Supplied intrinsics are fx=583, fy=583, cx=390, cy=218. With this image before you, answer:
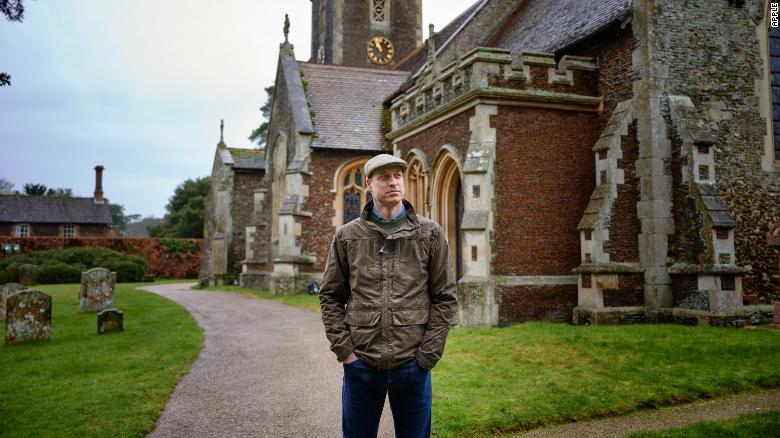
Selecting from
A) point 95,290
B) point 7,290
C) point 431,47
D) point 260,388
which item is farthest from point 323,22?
point 260,388

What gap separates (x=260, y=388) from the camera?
23.7 feet

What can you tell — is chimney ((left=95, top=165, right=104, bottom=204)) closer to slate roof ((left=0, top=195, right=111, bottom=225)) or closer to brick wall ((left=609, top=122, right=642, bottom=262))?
slate roof ((left=0, top=195, right=111, bottom=225))

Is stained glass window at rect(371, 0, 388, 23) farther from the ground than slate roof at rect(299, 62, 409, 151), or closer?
farther from the ground

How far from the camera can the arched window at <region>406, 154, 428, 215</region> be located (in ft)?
48.8

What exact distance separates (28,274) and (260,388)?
2476 cm

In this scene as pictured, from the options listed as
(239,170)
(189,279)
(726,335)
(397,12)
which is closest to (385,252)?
(726,335)

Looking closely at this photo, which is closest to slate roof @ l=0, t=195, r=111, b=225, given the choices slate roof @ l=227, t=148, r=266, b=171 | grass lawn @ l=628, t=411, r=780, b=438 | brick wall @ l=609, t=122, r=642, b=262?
slate roof @ l=227, t=148, r=266, b=171

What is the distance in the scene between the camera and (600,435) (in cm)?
513

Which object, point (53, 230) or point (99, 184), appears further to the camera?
point (99, 184)

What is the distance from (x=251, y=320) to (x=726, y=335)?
9.82 meters

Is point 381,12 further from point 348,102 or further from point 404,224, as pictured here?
point 404,224

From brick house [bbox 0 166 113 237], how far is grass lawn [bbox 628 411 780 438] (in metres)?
52.4

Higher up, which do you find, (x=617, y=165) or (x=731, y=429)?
(x=617, y=165)

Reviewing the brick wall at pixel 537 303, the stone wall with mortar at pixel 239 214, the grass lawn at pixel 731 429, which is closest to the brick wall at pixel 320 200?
the stone wall with mortar at pixel 239 214
